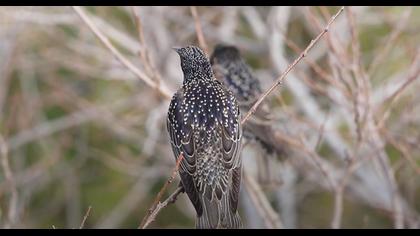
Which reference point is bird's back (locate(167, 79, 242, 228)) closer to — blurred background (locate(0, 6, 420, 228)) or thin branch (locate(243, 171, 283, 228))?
thin branch (locate(243, 171, 283, 228))

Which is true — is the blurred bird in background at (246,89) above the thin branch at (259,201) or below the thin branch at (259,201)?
above

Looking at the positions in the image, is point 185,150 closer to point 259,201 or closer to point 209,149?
point 209,149

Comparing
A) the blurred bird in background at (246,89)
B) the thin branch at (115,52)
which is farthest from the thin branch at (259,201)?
the thin branch at (115,52)

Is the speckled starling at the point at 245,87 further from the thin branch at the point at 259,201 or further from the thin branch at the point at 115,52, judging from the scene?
the thin branch at the point at 115,52

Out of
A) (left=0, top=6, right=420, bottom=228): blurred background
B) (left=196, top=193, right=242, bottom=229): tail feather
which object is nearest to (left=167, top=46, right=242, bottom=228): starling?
(left=196, top=193, right=242, bottom=229): tail feather

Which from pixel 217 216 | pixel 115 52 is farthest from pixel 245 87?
pixel 217 216
